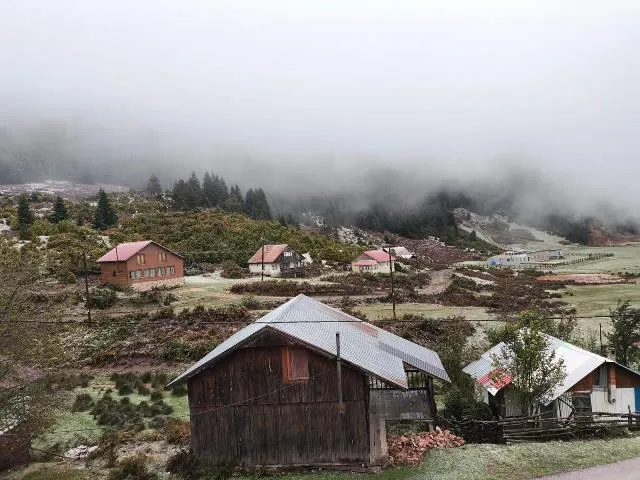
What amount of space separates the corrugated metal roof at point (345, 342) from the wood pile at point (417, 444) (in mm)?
2247

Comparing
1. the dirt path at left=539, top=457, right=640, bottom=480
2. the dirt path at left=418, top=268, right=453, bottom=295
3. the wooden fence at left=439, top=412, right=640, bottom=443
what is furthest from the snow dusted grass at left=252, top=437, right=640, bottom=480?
the dirt path at left=418, top=268, right=453, bottom=295

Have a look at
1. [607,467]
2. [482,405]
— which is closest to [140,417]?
[482,405]

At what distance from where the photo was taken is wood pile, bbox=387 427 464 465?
59.0ft

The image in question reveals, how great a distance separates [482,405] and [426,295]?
154 ft

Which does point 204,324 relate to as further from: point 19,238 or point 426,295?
point 19,238

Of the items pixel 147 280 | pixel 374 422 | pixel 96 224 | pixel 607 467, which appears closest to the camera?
pixel 607 467

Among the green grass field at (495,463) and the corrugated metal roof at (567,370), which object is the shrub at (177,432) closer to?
the green grass field at (495,463)

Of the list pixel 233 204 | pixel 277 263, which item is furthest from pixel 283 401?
pixel 233 204

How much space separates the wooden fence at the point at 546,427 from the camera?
65.6 feet

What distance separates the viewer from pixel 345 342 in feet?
63.5

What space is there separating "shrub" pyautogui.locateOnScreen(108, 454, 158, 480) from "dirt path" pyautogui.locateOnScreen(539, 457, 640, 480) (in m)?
13.0

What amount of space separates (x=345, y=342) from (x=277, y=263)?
70647mm

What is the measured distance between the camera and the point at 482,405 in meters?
24.3

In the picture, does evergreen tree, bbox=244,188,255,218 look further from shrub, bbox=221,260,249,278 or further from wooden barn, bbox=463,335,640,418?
wooden barn, bbox=463,335,640,418
